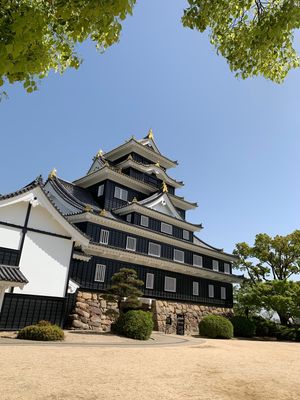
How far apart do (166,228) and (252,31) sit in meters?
25.6

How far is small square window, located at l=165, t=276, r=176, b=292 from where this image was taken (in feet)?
92.5

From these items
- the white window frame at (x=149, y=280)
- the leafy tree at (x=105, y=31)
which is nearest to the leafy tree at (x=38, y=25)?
the leafy tree at (x=105, y=31)

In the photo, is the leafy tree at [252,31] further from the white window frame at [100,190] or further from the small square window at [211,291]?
the small square window at [211,291]

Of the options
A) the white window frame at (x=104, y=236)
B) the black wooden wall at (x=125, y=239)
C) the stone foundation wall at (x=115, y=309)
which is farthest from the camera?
the white window frame at (x=104, y=236)

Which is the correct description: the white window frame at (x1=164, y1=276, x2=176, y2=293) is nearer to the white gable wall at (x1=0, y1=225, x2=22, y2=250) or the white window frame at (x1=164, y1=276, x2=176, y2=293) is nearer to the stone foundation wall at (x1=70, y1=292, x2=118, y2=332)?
the stone foundation wall at (x1=70, y1=292, x2=118, y2=332)

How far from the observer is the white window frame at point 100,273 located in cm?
2323

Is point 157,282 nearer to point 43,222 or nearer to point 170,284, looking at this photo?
point 170,284

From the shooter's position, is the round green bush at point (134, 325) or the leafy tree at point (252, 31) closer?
the leafy tree at point (252, 31)

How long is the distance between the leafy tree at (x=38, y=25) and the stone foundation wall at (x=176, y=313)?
24522mm

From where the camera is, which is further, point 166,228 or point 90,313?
point 166,228

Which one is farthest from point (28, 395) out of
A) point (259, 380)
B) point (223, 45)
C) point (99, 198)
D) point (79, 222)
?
point (99, 198)

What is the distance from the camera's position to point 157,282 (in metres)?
27.5

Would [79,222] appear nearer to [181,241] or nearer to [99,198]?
[99,198]

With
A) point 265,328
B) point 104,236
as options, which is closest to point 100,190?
point 104,236
